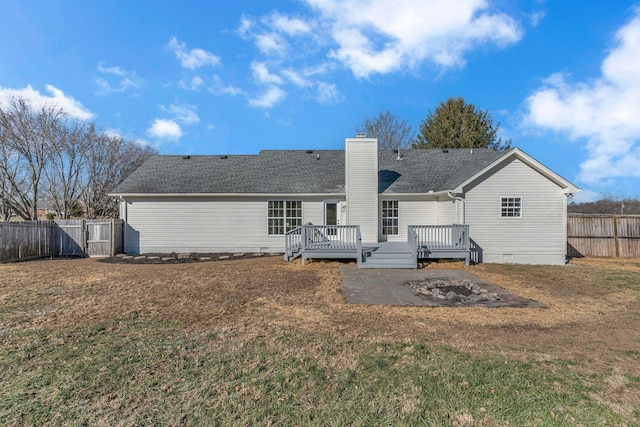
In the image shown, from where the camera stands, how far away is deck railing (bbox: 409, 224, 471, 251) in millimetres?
11602

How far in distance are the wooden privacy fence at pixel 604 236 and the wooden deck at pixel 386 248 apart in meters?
7.50

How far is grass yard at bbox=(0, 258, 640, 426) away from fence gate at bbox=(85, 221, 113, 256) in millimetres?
7096

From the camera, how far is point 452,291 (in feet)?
25.4

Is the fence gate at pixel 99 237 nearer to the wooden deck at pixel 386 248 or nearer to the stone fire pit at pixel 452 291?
the wooden deck at pixel 386 248

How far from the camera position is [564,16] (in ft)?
40.1

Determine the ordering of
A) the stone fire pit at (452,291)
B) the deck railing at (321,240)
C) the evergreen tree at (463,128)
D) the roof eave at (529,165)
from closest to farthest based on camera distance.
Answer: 1. the stone fire pit at (452,291)
2. the deck railing at (321,240)
3. the roof eave at (529,165)
4. the evergreen tree at (463,128)

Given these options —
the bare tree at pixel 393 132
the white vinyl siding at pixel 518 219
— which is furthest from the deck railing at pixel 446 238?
the bare tree at pixel 393 132

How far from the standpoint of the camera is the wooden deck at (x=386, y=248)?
11.1 metres

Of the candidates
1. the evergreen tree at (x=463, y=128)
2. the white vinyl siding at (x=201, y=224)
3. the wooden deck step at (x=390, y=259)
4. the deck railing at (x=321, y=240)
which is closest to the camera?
the wooden deck step at (x=390, y=259)

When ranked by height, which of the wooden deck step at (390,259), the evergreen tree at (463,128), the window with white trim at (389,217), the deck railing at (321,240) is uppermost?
the evergreen tree at (463,128)

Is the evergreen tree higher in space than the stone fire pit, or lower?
higher

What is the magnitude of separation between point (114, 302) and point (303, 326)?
435 cm

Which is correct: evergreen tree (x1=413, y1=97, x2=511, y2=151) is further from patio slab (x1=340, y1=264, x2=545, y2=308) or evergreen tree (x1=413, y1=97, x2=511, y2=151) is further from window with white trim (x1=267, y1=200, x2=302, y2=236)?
patio slab (x1=340, y1=264, x2=545, y2=308)

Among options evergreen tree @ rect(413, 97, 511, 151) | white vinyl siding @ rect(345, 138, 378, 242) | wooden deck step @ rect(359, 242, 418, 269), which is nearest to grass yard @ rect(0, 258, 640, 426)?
wooden deck step @ rect(359, 242, 418, 269)
